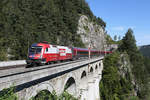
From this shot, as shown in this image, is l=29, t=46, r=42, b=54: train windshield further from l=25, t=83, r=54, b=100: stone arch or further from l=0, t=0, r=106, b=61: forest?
l=0, t=0, r=106, b=61: forest

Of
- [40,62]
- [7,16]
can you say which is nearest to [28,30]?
[7,16]

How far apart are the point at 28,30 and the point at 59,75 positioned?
38357mm

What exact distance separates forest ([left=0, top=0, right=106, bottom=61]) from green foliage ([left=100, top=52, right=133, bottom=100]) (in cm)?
2334

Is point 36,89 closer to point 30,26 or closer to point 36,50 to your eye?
point 36,50

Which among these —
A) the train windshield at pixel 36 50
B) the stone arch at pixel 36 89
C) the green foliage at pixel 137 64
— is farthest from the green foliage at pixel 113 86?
the stone arch at pixel 36 89

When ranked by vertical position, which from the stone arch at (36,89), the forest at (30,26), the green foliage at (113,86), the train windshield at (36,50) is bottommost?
the green foliage at (113,86)

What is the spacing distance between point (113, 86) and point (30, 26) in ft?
117

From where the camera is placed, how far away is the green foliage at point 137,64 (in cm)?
4835

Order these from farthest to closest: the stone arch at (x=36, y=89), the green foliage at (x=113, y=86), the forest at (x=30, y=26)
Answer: the forest at (x=30, y=26)
the green foliage at (x=113, y=86)
the stone arch at (x=36, y=89)

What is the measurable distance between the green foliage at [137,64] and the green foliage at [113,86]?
27.8 feet

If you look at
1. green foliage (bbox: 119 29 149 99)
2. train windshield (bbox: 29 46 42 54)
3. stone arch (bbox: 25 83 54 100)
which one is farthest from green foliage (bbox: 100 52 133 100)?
stone arch (bbox: 25 83 54 100)

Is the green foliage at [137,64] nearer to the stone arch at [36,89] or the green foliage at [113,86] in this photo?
the green foliage at [113,86]

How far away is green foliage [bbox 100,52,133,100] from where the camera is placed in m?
38.9

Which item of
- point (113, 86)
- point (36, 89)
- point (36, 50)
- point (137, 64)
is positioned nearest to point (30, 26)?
point (113, 86)
